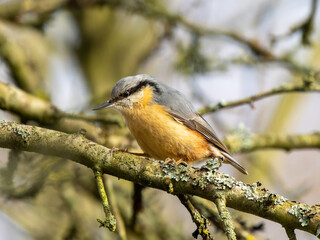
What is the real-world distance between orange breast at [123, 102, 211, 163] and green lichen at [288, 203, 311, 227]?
143 cm

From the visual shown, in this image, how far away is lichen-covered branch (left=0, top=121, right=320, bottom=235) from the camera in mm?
2119

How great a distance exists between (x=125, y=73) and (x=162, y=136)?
3053 millimetres

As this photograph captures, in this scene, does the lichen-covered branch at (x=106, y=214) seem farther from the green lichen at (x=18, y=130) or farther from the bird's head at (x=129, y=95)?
the bird's head at (x=129, y=95)

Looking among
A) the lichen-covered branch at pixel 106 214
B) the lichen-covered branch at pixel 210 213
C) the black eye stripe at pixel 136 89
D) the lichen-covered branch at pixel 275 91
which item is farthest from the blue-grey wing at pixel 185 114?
the lichen-covered branch at pixel 106 214

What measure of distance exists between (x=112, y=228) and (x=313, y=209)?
995mm

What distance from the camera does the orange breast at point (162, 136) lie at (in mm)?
3330

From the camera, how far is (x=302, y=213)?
2.00 m

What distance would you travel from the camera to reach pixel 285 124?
6105mm

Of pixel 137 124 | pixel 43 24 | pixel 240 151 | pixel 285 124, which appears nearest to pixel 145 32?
pixel 43 24

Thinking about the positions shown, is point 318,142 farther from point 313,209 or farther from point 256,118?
point 313,209

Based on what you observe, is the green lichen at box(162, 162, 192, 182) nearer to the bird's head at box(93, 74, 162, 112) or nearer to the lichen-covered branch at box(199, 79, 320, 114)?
the bird's head at box(93, 74, 162, 112)

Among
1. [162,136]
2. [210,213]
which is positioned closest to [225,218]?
[210,213]

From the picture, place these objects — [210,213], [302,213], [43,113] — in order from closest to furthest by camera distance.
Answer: [302,213], [210,213], [43,113]

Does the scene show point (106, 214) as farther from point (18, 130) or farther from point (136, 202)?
point (136, 202)
